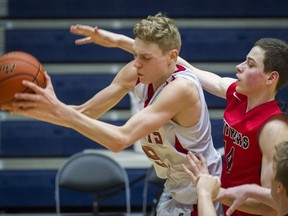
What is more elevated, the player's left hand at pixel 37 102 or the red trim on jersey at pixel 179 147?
the player's left hand at pixel 37 102

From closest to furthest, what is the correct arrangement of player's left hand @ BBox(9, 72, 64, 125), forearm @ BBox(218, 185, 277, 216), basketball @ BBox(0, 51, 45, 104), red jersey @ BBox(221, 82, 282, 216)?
1. player's left hand @ BBox(9, 72, 64, 125)
2. basketball @ BBox(0, 51, 45, 104)
3. forearm @ BBox(218, 185, 277, 216)
4. red jersey @ BBox(221, 82, 282, 216)

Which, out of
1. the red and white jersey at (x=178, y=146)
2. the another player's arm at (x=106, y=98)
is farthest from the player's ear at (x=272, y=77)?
the another player's arm at (x=106, y=98)

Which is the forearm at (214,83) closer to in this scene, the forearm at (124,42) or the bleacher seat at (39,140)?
the forearm at (124,42)

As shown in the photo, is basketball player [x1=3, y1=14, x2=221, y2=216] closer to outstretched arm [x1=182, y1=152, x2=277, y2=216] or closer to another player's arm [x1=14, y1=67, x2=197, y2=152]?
another player's arm [x1=14, y1=67, x2=197, y2=152]

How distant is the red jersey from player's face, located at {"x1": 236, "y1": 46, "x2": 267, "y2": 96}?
11cm

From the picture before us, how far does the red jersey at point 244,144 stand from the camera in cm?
330

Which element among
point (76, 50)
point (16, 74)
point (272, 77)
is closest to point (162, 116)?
point (272, 77)

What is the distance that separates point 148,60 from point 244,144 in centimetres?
63

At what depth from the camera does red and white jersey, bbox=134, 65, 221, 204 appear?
3445 mm

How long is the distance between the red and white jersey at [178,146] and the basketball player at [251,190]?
1.16 feet

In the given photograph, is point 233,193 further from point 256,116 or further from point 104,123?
point 104,123

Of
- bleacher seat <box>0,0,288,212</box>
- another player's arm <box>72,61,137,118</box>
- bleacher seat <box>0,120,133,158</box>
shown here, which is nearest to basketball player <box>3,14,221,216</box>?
another player's arm <box>72,61,137,118</box>

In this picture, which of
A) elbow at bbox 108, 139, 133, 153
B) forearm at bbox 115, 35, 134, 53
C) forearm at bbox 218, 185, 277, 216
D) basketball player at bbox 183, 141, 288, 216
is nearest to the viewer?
basketball player at bbox 183, 141, 288, 216

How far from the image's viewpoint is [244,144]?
3.33 m
